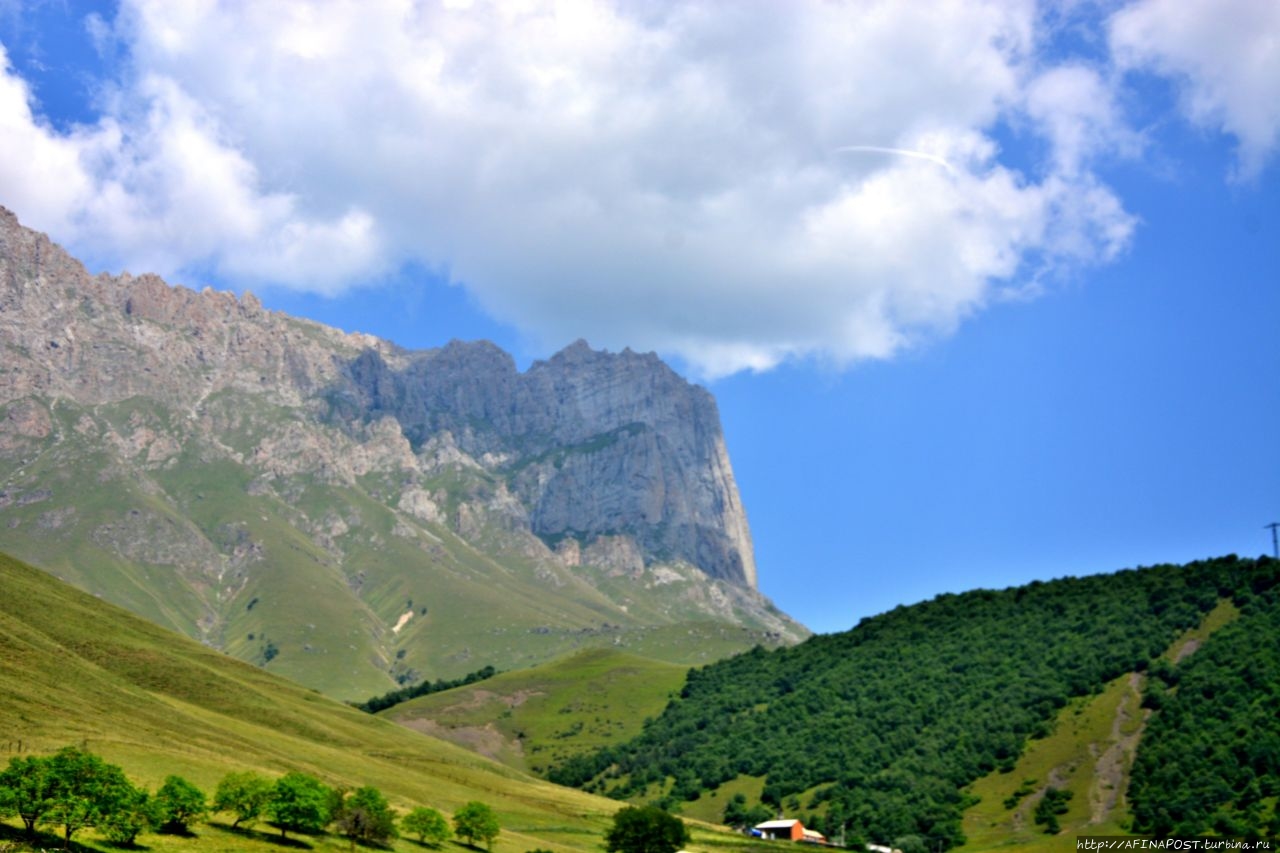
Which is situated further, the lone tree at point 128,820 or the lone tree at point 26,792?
the lone tree at point 128,820

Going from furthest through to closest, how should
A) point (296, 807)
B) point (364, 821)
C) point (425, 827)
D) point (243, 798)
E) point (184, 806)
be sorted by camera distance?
1. point (425, 827)
2. point (364, 821)
3. point (296, 807)
4. point (243, 798)
5. point (184, 806)

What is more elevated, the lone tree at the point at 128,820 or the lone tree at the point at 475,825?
the lone tree at the point at 475,825

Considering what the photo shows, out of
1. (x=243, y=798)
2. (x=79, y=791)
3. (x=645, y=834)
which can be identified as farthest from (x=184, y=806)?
(x=645, y=834)

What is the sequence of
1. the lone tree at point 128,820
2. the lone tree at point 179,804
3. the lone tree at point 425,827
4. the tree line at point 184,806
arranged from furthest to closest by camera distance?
the lone tree at point 425,827, the lone tree at point 179,804, the lone tree at point 128,820, the tree line at point 184,806

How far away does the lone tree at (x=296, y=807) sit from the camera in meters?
136

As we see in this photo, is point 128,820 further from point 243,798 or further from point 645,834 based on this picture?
point 645,834

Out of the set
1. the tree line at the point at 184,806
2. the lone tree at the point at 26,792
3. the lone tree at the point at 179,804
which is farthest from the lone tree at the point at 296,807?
the lone tree at the point at 26,792

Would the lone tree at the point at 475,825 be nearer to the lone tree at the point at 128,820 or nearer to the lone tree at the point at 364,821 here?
the lone tree at the point at 364,821

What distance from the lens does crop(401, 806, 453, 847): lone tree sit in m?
156

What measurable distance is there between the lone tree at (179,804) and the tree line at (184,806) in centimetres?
Answer: 10

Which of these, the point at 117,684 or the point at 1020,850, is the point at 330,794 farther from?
the point at 1020,850

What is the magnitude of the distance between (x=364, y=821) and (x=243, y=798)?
16.2m

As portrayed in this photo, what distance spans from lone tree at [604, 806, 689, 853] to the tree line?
62.7 ft

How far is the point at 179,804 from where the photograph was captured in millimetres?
123562
